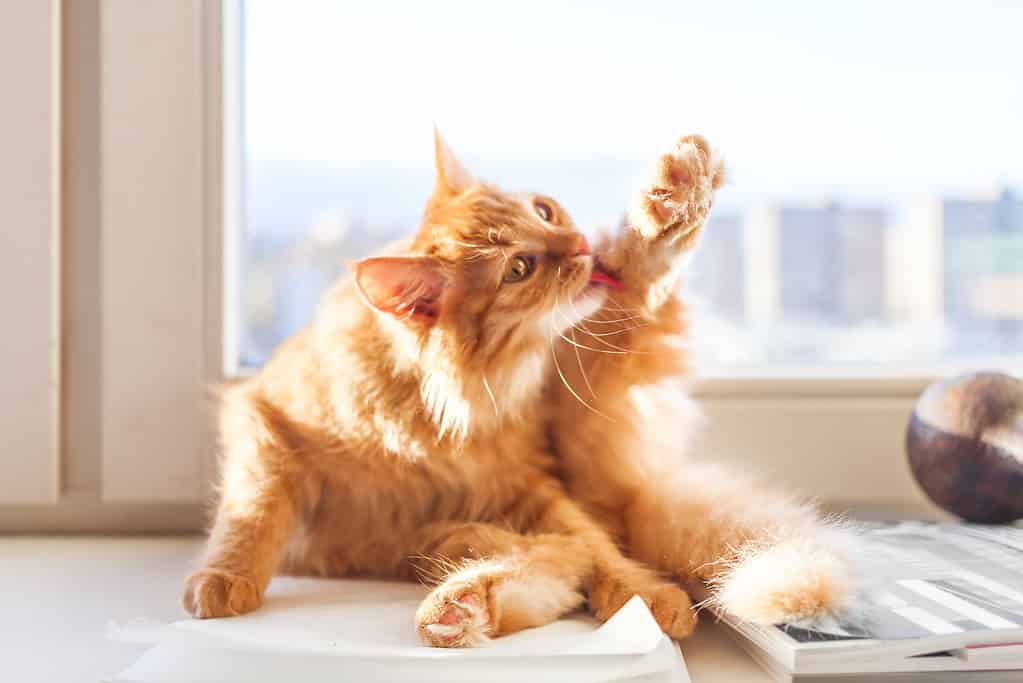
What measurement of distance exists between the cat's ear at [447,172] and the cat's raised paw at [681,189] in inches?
9.5

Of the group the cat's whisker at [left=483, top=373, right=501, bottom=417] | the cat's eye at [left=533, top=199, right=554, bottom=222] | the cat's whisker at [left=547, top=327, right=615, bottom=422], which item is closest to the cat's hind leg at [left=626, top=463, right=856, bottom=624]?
the cat's whisker at [left=547, top=327, right=615, bottom=422]

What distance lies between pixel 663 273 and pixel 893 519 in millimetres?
479

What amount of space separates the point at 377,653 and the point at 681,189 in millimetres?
493

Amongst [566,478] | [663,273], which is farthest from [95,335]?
[663,273]

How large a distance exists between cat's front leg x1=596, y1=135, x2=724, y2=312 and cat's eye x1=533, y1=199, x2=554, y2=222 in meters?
0.07

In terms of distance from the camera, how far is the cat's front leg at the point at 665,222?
85cm

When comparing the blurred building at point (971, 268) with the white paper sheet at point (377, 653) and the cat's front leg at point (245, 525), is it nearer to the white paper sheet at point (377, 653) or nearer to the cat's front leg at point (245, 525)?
the white paper sheet at point (377, 653)

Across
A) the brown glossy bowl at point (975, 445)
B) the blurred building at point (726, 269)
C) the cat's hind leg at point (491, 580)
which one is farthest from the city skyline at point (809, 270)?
the cat's hind leg at point (491, 580)

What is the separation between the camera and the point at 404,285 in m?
0.89

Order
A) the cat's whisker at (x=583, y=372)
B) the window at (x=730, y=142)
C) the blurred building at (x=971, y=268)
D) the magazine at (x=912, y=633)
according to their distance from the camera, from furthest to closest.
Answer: the blurred building at (x=971, y=268)
the window at (x=730, y=142)
the cat's whisker at (x=583, y=372)
the magazine at (x=912, y=633)

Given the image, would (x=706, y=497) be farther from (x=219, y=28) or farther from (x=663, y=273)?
(x=219, y=28)

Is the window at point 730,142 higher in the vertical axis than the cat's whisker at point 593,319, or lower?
higher

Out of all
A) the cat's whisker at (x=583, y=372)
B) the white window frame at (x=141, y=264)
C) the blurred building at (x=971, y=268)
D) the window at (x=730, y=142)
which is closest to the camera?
the cat's whisker at (x=583, y=372)

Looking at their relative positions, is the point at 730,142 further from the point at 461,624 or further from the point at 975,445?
the point at 461,624
